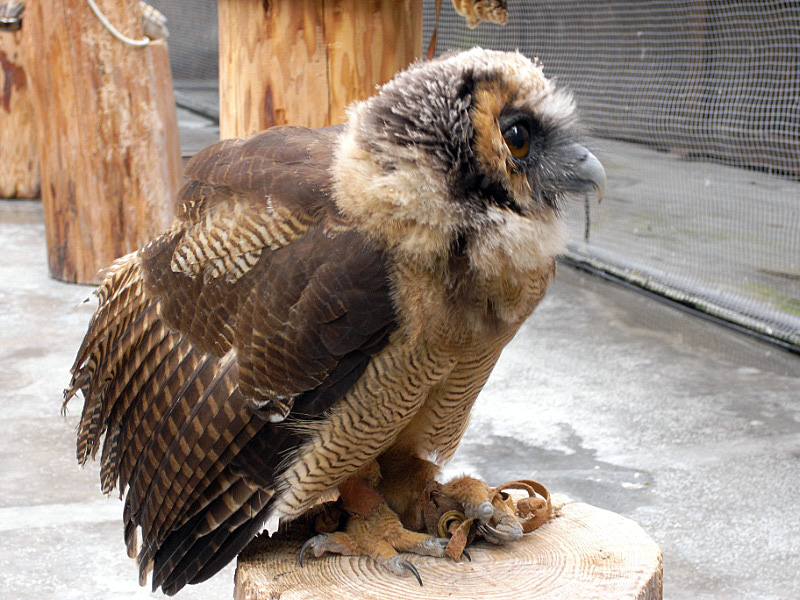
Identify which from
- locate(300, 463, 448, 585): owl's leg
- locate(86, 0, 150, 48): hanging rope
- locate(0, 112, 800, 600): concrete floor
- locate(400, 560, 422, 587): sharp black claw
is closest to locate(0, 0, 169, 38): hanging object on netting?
locate(86, 0, 150, 48): hanging rope

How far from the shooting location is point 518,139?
1914mm

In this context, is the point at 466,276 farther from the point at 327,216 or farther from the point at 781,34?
the point at 781,34

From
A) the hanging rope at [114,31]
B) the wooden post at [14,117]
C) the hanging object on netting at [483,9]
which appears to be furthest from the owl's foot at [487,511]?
the wooden post at [14,117]

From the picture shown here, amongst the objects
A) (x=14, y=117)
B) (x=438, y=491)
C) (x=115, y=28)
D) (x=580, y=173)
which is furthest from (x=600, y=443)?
(x=14, y=117)

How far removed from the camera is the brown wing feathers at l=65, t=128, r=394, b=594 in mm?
1963

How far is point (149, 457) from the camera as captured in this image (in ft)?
7.32

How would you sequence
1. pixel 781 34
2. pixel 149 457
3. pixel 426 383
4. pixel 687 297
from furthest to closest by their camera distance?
pixel 781 34 → pixel 687 297 → pixel 149 457 → pixel 426 383

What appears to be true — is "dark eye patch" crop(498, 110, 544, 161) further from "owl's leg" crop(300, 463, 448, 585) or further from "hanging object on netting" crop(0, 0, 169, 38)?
"hanging object on netting" crop(0, 0, 169, 38)

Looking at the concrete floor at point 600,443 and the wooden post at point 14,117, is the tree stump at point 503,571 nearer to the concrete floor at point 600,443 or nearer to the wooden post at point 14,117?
the concrete floor at point 600,443

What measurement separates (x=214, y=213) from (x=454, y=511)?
0.92 meters

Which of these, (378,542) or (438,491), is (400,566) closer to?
(378,542)

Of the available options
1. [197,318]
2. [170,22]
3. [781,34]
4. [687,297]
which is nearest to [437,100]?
[197,318]

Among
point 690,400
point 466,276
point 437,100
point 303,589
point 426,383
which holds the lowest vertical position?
point 690,400

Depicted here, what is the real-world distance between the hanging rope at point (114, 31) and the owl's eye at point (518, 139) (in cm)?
424
